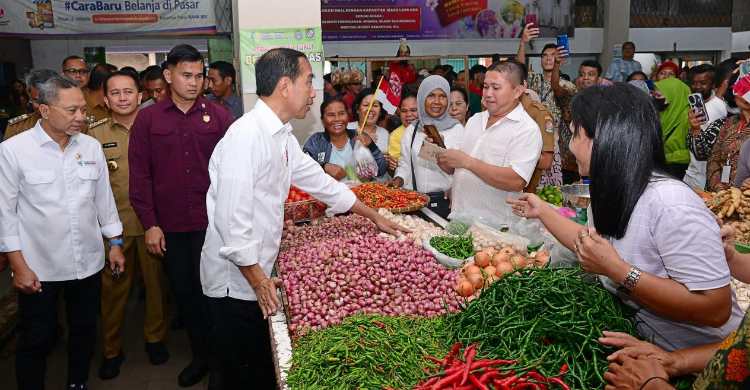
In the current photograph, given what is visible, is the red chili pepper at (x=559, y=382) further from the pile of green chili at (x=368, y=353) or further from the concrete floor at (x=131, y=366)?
the concrete floor at (x=131, y=366)

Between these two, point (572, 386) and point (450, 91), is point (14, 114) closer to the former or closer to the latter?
point (450, 91)

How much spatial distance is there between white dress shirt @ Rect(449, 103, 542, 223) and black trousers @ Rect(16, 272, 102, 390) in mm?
2454

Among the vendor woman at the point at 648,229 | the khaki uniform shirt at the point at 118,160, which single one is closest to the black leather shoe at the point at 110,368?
the khaki uniform shirt at the point at 118,160

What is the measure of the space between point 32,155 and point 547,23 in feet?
44.0

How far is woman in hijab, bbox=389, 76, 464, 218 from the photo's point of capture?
5.00 meters

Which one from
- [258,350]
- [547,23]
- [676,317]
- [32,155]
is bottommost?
[258,350]

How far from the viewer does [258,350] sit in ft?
10.0

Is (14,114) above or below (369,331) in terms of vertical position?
above

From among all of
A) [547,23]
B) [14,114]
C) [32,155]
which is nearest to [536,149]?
[32,155]

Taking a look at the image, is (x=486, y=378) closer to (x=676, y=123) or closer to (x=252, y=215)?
(x=252, y=215)

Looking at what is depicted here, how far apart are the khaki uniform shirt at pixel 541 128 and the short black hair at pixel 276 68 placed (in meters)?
2.06

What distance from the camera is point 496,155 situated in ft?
12.7

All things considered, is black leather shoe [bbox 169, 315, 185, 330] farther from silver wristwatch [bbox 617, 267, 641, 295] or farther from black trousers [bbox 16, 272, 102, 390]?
silver wristwatch [bbox 617, 267, 641, 295]

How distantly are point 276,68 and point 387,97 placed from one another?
2.89m
